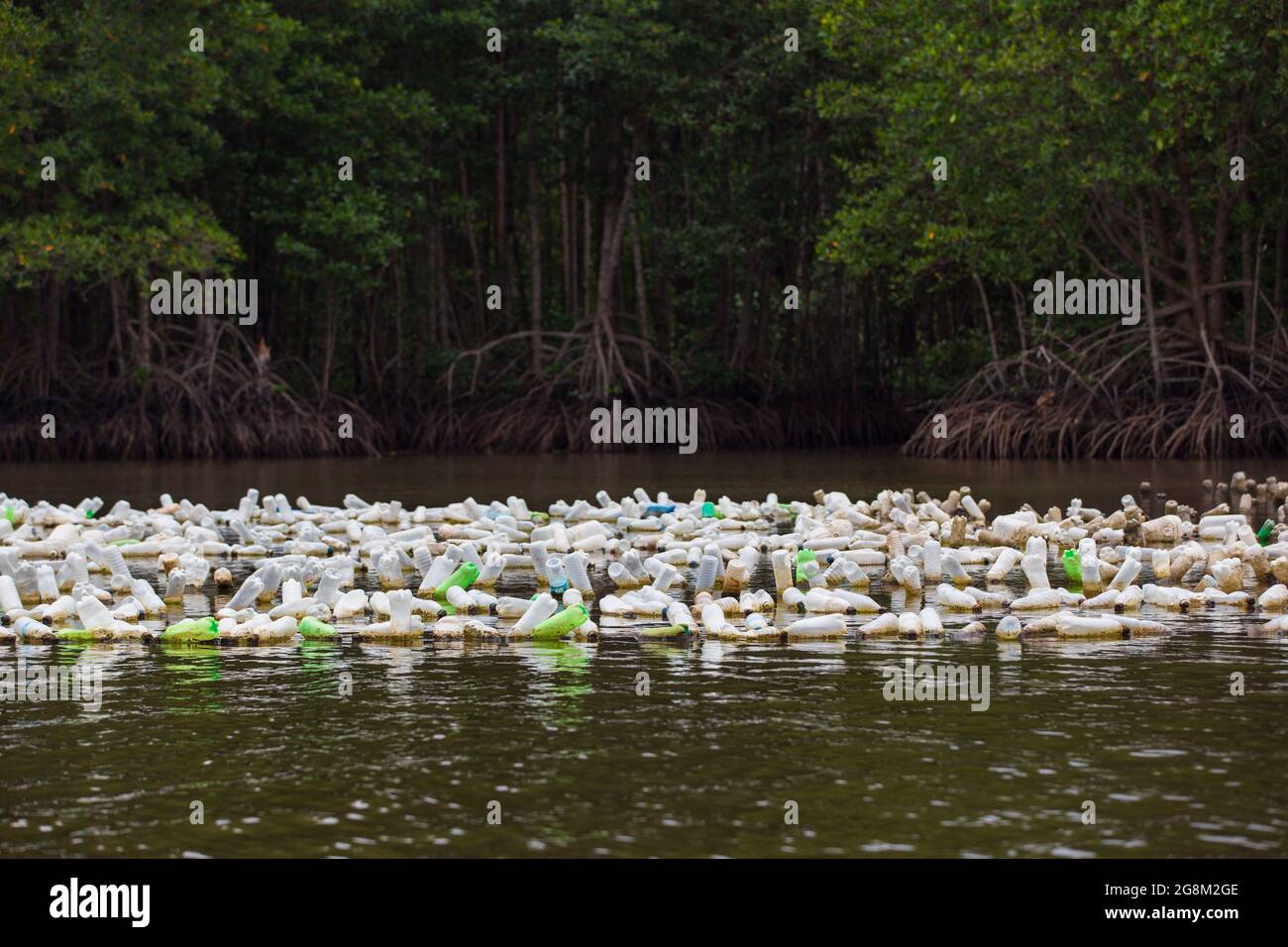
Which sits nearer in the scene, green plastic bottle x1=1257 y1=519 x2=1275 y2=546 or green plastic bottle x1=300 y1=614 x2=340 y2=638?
green plastic bottle x1=300 y1=614 x2=340 y2=638

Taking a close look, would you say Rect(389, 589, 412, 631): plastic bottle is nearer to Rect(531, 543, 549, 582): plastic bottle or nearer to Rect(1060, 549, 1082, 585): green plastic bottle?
Rect(531, 543, 549, 582): plastic bottle

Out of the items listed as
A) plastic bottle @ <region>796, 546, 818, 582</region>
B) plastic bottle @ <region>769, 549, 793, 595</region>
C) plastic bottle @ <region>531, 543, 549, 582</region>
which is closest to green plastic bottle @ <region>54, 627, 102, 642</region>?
plastic bottle @ <region>531, 543, 549, 582</region>

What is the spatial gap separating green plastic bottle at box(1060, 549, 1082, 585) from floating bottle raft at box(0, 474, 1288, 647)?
0.4 inches

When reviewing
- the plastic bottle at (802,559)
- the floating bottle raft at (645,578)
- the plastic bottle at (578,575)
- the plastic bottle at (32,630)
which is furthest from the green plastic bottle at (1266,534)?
the plastic bottle at (32,630)

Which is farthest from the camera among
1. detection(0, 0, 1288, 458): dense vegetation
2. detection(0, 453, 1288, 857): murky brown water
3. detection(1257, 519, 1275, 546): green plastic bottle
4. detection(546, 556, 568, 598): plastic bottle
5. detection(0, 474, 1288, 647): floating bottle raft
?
detection(0, 0, 1288, 458): dense vegetation

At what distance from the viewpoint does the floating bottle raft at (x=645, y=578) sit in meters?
7.20

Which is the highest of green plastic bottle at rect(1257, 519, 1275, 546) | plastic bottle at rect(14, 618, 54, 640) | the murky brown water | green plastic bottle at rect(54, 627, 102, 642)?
green plastic bottle at rect(1257, 519, 1275, 546)

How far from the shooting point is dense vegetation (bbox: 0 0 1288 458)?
73.2 ft

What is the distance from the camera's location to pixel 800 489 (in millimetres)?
16891

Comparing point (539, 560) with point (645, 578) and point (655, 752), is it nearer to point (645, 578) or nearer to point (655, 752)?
point (645, 578)

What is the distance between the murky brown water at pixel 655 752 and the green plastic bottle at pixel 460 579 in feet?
4.32
